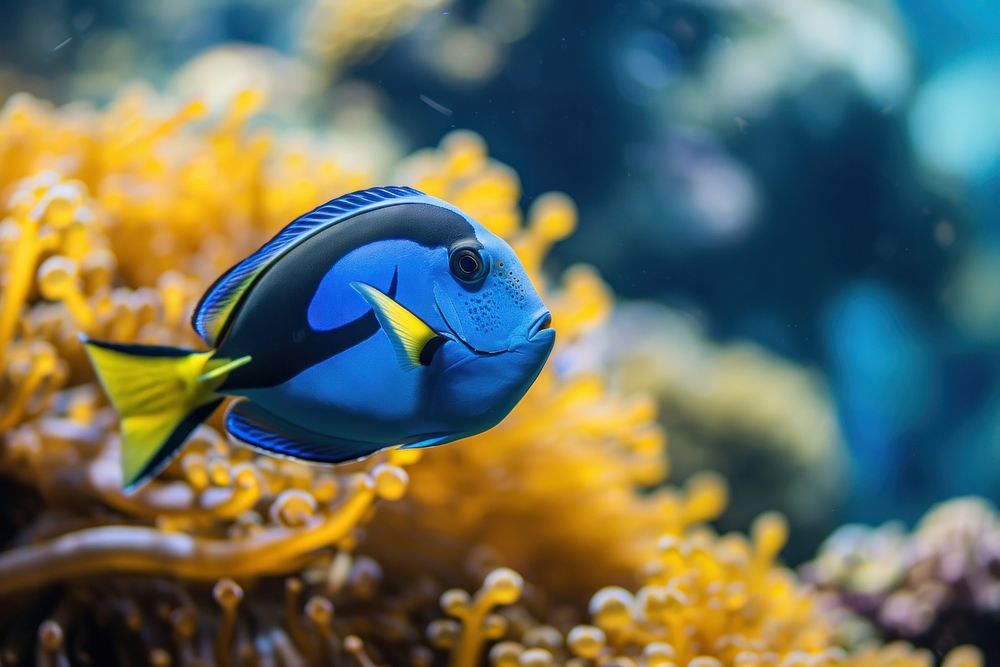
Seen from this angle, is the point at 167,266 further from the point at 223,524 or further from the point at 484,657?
the point at 484,657

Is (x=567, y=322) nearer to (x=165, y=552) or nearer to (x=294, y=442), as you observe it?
(x=165, y=552)

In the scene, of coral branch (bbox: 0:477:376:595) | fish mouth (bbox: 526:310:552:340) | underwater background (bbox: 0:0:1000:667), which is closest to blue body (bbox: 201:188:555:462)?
fish mouth (bbox: 526:310:552:340)

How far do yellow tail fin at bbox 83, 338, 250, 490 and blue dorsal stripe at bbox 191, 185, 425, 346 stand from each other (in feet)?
0.11

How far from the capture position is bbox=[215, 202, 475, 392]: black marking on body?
67 centimetres

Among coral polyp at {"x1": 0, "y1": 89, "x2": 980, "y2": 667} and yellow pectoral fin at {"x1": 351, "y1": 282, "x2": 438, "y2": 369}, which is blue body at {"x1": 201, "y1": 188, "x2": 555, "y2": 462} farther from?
coral polyp at {"x1": 0, "y1": 89, "x2": 980, "y2": 667}

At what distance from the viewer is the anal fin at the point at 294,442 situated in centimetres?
68

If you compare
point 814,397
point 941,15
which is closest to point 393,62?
point 814,397

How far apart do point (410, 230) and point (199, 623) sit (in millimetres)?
900

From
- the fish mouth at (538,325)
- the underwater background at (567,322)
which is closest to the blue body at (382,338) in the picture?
the fish mouth at (538,325)

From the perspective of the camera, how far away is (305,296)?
0.68m

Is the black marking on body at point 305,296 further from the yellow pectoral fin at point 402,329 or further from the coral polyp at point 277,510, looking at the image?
the coral polyp at point 277,510

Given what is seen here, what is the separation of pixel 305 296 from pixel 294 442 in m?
0.12

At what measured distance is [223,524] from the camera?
1319 millimetres

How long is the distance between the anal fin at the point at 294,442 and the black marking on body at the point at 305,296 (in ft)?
0.11
